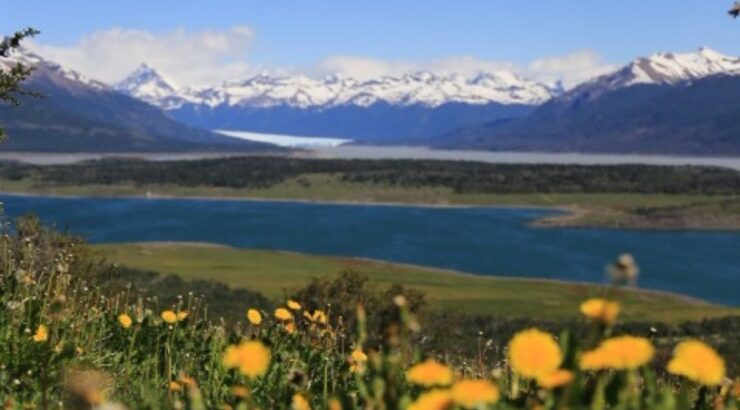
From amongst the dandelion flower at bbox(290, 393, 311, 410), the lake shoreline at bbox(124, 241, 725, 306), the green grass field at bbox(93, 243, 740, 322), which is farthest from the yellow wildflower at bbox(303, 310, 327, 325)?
the lake shoreline at bbox(124, 241, 725, 306)

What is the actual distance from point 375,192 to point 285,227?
5638cm

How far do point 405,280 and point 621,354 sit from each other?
80910 millimetres

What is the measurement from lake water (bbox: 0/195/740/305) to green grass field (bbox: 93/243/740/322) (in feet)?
22.5

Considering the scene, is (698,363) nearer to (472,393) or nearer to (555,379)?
(555,379)

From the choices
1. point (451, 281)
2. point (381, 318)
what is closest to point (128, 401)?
point (381, 318)

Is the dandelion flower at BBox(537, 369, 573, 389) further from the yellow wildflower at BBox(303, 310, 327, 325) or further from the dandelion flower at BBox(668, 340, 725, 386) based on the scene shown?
the yellow wildflower at BBox(303, 310, 327, 325)

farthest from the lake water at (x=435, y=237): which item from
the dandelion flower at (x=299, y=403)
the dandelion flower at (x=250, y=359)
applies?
the dandelion flower at (x=250, y=359)

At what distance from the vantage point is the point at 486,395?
2244 millimetres

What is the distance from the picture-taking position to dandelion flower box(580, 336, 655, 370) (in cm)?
235

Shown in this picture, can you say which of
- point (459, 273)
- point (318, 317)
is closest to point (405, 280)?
point (459, 273)

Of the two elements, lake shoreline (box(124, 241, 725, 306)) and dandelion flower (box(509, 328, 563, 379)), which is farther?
lake shoreline (box(124, 241, 725, 306))

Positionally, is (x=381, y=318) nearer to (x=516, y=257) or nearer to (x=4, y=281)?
(x=4, y=281)

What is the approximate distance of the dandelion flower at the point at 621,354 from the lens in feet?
7.71

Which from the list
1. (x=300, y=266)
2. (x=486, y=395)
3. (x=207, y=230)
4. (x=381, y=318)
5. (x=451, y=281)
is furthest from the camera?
(x=207, y=230)
